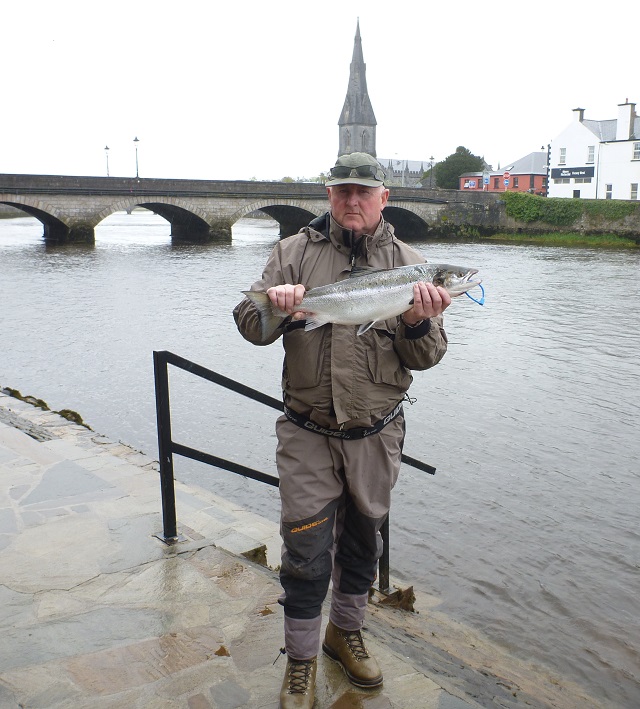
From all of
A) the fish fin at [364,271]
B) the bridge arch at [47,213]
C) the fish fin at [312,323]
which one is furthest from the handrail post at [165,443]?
the bridge arch at [47,213]

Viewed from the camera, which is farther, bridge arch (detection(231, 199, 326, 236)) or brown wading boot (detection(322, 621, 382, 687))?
bridge arch (detection(231, 199, 326, 236))

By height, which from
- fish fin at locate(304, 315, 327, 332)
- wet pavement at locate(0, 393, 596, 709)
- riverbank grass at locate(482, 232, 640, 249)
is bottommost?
riverbank grass at locate(482, 232, 640, 249)

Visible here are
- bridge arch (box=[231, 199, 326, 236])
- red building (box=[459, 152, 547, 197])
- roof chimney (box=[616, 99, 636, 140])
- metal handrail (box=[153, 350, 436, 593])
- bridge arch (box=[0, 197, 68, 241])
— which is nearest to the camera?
metal handrail (box=[153, 350, 436, 593])

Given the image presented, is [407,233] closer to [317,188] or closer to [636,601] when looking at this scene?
[317,188]

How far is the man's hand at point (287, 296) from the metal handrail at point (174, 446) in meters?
0.98

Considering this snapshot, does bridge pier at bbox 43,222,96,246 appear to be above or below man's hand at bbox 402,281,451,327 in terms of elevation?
below

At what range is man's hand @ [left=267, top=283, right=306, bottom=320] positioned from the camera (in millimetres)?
2652

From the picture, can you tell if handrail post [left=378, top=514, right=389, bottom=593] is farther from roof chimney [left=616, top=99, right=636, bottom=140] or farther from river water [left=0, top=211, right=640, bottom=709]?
roof chimney [left=616, top=99, right=636, bottom=140]

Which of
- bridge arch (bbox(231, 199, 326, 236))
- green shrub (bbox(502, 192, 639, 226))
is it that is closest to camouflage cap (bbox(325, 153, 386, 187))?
bridge arch (bbox(231, 199, 326, 236))

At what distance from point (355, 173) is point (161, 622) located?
6.72 ft

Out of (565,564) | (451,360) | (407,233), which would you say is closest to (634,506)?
(565,564)

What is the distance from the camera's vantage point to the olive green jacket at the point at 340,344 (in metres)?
2.74

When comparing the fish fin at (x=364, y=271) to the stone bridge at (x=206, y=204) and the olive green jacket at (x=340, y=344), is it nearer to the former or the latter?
the olive green jacket at (x=340, y=344)

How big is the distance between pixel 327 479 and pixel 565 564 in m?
3.99
